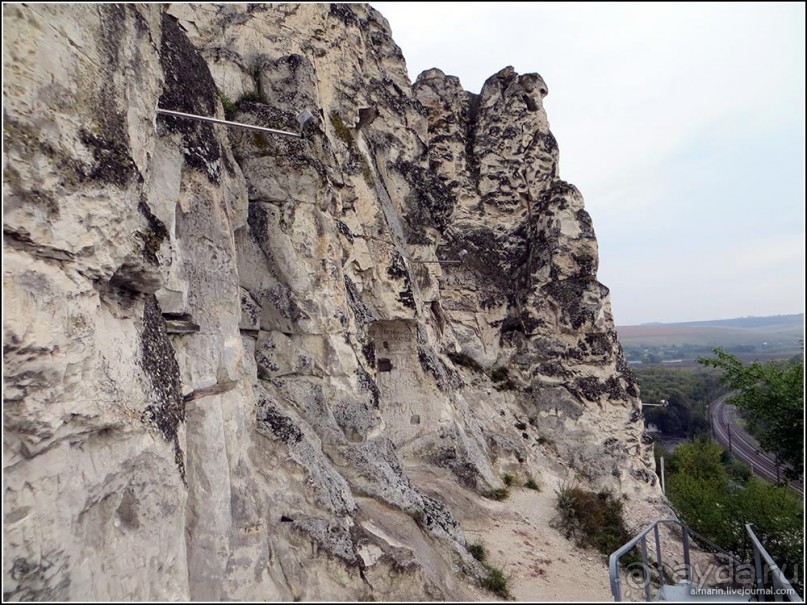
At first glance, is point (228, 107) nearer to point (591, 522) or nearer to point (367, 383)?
point (367, 383)

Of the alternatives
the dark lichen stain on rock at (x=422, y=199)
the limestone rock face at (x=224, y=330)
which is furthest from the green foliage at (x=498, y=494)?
the dark lichen stain on rock at (x=422, y=199)

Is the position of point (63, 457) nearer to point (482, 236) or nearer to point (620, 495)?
point (620, 495)

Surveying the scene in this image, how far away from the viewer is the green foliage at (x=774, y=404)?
Answer: 5078 mm

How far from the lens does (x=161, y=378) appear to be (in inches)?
174

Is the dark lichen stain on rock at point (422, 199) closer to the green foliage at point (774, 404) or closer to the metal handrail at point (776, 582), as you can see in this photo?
the green foliage at point (774, 404)

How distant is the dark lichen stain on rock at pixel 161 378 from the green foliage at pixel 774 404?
21.7 feet

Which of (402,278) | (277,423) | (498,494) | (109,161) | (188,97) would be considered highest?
(188,97)

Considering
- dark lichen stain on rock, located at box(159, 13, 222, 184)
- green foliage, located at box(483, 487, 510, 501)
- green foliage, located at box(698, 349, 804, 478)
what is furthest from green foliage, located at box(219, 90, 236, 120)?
green foliage, located at box(483, 487, 510, 501)

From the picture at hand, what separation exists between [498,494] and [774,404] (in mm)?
7519

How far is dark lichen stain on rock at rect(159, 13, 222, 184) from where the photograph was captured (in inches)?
225

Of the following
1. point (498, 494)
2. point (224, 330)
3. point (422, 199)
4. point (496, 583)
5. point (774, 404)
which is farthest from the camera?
point (422, 199)

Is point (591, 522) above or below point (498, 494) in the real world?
below

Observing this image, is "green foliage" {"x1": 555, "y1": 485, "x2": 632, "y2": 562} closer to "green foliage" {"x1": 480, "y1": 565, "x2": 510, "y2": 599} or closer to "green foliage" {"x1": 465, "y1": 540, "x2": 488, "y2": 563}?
"green foliage" {"x1": 465, "y1": 540, "x2": 488, "y2": 563}

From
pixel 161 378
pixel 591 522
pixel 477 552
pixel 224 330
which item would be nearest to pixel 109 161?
pixel 161 378
